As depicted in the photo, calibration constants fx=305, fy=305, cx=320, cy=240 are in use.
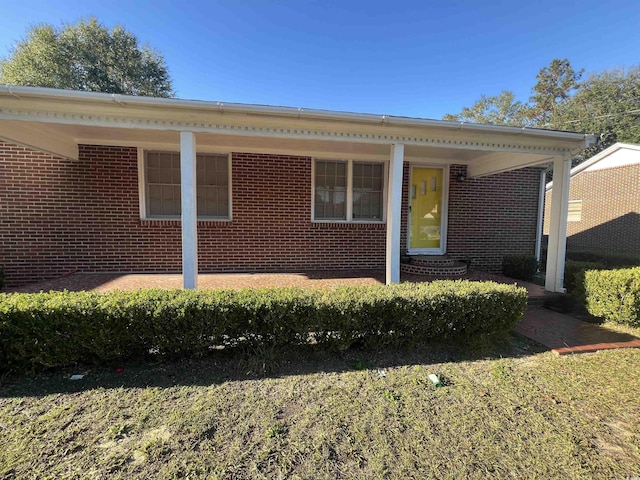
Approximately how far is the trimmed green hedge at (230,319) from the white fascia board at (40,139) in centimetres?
311

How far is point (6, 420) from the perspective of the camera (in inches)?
90.0

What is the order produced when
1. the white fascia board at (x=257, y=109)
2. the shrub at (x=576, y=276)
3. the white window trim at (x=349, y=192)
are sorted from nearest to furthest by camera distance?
the white fascia board at (x=257, y=109) < the shrub at (x=576, y=276) < the white window trim at (x=349, y=192)

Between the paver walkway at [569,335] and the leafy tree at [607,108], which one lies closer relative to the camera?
the paver walkway at [569,335]

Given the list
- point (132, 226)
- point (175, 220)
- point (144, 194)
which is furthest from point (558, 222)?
point (132, 226)

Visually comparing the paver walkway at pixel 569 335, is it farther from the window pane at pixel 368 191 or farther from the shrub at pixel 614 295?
the window pane at pixel 368 191

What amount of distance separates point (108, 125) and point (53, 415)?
351cm

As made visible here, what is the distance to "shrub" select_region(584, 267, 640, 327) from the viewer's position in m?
4.27

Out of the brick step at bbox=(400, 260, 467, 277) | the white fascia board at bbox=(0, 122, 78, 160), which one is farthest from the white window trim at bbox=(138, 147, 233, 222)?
the brick step at bbox=(400, 260, 467, 277)

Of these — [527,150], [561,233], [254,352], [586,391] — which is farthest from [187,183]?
[561,233]

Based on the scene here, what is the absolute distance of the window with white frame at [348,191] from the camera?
731 centimetres

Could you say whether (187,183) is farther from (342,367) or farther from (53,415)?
(342,367)

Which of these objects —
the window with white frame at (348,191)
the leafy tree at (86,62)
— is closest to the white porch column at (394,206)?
the window with white frame at (348,191)

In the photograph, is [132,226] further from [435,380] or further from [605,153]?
[605,153]

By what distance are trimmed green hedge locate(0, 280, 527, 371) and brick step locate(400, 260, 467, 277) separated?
9.43 feet
